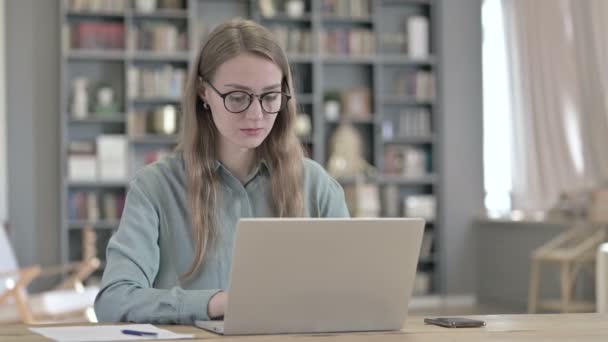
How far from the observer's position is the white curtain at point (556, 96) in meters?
7.27

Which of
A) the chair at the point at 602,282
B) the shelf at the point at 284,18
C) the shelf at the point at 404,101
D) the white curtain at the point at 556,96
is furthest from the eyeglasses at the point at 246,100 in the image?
the shelf at the point at 404,101

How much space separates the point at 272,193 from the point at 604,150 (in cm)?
532

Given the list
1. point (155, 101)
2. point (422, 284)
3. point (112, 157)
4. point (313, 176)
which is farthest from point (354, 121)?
point (313, 176)

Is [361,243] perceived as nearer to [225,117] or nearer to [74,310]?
[225,117]

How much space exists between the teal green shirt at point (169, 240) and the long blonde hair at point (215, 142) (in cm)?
3

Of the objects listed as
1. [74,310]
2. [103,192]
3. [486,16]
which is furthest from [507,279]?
[74,310]

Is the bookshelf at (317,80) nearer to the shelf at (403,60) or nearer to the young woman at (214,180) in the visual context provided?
the shelf at (403,60)

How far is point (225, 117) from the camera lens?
89.4 inches

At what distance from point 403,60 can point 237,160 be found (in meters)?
6.38

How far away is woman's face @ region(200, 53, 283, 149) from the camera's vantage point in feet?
7.40

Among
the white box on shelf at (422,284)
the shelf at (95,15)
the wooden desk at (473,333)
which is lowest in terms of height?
the white box on shelf at (422,284)

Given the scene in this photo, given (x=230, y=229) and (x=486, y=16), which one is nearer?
(x=230, y=229)

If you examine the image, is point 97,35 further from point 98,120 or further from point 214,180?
point 214,180

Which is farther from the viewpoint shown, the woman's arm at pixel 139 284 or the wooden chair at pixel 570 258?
the wooden chair at pixel 570 258
